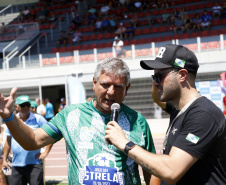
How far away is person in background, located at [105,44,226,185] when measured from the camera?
6.96ft

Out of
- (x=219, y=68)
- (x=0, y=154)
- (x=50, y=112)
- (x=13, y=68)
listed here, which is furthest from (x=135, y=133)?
(x=13, y=68)

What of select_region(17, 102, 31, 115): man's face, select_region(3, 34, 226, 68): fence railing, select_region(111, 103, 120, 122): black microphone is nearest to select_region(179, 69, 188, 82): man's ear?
select_region(111, 103, 120, 122): black microphone

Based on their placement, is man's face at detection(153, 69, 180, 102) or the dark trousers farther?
the dark trousers

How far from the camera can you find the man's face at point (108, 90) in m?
2.93

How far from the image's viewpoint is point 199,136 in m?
2.14

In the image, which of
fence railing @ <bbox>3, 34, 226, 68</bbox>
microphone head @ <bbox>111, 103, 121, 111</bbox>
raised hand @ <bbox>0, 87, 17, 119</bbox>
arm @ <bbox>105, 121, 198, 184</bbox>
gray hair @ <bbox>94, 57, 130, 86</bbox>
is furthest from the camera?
fence railing @ <bbox>3, 34, 226, 68</bbox>

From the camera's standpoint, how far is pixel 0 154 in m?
6.57

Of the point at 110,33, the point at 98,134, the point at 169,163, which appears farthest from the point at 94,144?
the point at 110,33

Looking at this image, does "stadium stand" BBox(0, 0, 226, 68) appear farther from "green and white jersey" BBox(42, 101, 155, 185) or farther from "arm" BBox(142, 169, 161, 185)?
"arm" BBox(142, 169, 161, 185)

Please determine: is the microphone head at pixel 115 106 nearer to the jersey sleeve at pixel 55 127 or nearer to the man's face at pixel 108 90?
the man's face at pixel 108 90

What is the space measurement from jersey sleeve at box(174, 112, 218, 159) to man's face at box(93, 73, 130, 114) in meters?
0.90

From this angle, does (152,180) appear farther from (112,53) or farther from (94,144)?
(112,53)

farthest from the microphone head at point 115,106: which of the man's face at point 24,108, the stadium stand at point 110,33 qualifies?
the stadium stand at point 110,33

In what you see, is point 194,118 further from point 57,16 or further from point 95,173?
point 57,16
